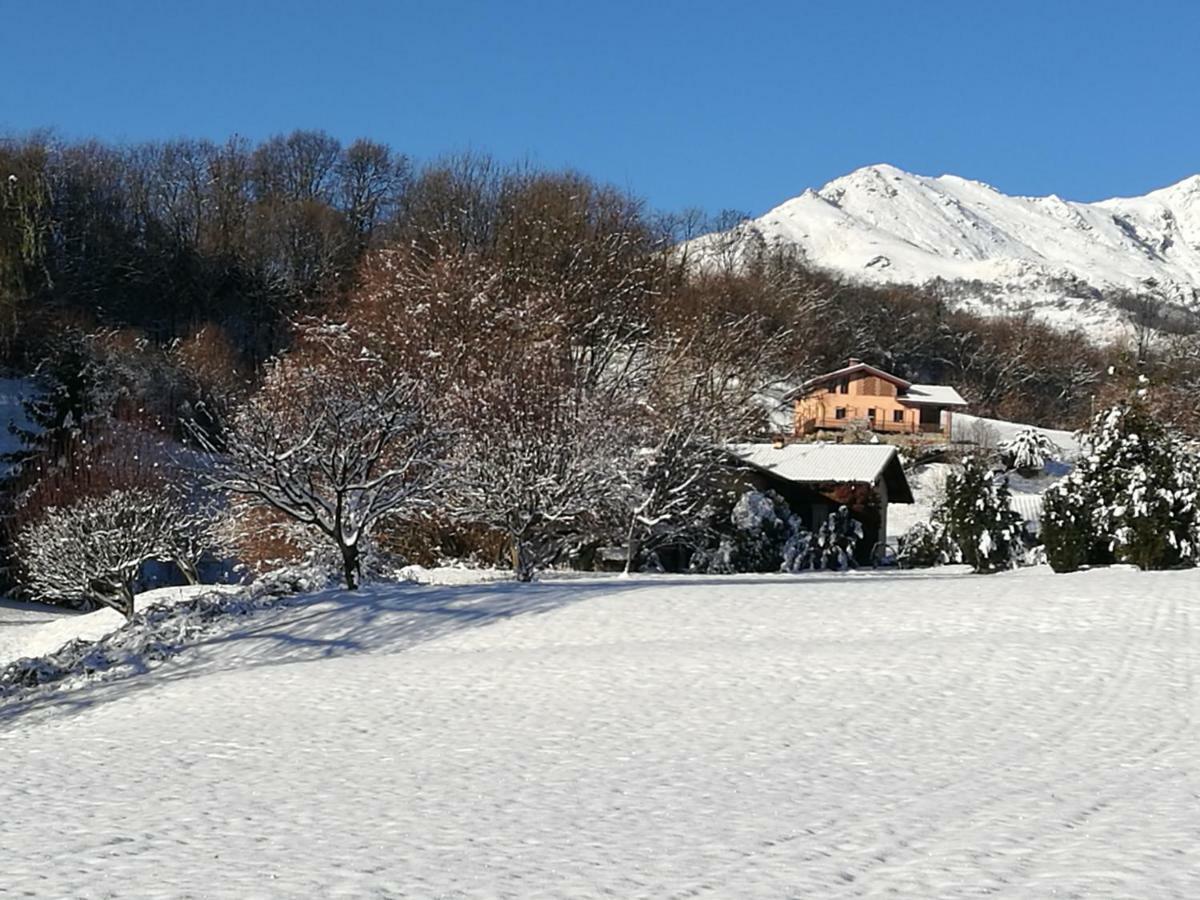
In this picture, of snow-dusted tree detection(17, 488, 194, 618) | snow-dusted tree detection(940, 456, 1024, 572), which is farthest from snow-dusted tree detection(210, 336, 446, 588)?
snow-dusted tree detection(940, 456, 1024, 572)

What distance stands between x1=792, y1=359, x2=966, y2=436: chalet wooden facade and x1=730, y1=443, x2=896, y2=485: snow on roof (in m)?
24.5

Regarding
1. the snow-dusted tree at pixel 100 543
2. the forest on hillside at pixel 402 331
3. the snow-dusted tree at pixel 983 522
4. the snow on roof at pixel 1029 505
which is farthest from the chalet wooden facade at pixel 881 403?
the snow-dusted tree at pixel 100 543

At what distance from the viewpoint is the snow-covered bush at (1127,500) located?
77.4ft

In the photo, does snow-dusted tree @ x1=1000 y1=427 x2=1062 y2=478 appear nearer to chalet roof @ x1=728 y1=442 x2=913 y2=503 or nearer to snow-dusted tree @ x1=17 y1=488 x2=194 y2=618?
chalet roof @ x1=728 y1=442 x2=913 y2=503

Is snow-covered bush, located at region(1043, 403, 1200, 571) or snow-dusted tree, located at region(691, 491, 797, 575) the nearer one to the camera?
snow-covered bush, located at region(1043, 403, 1200, 571)

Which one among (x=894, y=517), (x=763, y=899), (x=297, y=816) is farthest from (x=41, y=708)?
(x=894, y=517)

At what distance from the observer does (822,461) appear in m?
37.6

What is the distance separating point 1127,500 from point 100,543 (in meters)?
18.2

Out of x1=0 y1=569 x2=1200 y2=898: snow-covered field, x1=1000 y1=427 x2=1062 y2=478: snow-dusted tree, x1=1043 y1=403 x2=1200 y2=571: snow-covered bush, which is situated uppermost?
x1=1000 y1=427 x2=1062 y2=478: snow-dusted tree

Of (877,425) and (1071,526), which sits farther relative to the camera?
(877,425)

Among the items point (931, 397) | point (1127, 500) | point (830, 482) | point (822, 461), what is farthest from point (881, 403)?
point (1127, 500)

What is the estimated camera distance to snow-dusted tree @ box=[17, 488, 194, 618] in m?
22.8

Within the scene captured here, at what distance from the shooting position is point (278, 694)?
44.0 ft

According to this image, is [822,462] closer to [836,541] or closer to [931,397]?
[836,541]
